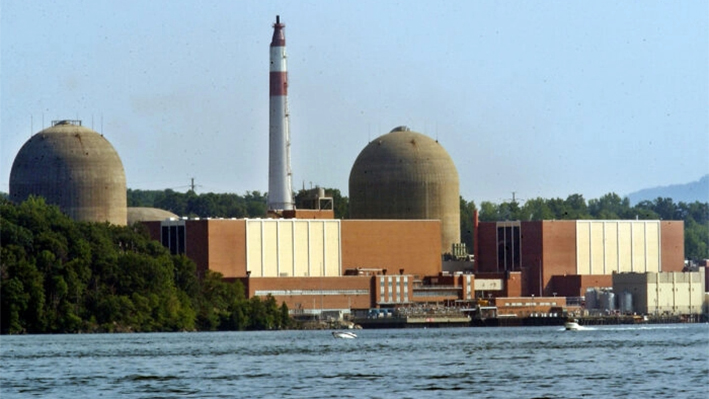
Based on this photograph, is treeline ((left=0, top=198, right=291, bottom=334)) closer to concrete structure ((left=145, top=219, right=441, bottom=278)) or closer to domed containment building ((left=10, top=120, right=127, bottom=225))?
concrete structure ((left=145, top=219, right=441, bottom=278))

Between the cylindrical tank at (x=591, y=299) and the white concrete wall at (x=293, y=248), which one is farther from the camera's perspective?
the cylindrical tank at (x=591, y=299)

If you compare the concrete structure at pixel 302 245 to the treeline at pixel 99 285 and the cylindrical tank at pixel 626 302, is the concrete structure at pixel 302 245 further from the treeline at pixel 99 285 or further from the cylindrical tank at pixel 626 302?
the cylindrical tank at pixel 626 302

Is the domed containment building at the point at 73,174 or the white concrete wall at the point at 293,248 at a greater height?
the domed containment building at the point at 73,174

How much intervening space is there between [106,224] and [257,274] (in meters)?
15.7

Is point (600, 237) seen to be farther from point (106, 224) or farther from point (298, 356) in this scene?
point (298, 356)

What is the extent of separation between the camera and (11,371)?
76.6 m

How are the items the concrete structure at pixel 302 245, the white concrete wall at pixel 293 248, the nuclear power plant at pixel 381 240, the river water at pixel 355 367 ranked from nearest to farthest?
the river water at pixel 355 367 → the concrete structure at pixel 302 245 → the nuclear power plant at pixel 381 240 → the white concrete wall at pixel 293 248

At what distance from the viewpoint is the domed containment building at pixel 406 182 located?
168 m

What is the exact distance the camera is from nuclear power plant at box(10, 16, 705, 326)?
14850 centimetres

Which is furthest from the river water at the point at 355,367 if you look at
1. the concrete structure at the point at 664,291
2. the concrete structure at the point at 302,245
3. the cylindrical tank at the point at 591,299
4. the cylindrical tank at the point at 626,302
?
the concrete structure at the point at 664,291

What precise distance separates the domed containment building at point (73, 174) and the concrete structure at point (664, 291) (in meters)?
41.8

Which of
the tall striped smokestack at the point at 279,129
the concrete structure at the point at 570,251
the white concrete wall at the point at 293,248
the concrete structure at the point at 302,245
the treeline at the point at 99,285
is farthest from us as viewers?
the concrete structure at the point at 570,251

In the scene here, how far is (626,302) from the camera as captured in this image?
6270 inches

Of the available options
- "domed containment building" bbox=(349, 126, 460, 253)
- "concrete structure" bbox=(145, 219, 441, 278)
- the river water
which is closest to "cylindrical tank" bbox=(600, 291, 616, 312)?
"concrete structure" bbox=(145, 219, 441, 278)
